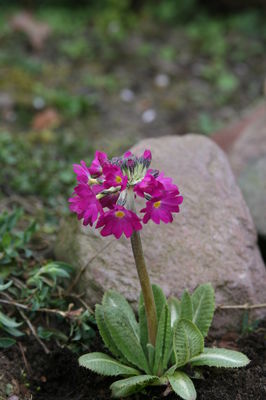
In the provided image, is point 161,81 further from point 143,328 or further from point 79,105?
point 143,328

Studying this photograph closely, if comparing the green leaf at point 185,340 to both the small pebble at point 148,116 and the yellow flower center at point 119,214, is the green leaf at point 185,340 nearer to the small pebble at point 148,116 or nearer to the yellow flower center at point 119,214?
the yellow flower center at point 119,214

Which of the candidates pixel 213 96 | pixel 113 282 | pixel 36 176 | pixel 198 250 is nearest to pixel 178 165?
pixel 198 250

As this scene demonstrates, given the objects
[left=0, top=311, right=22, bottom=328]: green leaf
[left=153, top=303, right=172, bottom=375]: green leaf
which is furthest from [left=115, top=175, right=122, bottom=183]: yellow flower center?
[left=0, top=311, right=22, bottom=328]: green leaf

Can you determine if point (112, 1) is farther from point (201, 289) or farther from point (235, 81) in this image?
point (201, 289)

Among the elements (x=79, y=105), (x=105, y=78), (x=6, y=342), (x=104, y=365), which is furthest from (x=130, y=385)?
(x=105, y=78)

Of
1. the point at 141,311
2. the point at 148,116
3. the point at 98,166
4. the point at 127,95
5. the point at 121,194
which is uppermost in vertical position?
the point at 127,95
